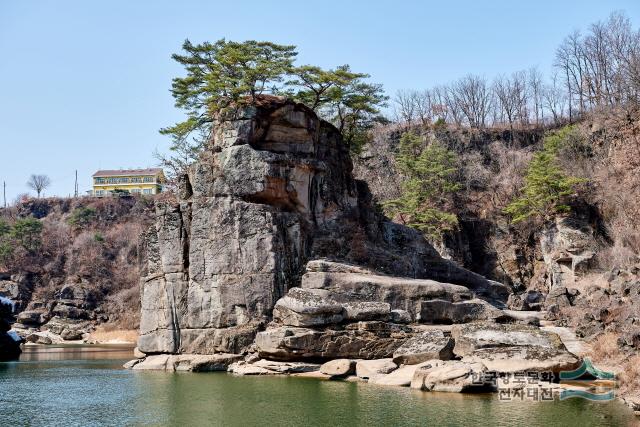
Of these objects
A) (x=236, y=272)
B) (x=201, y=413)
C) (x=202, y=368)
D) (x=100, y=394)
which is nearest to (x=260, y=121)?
(x=236, y=272)

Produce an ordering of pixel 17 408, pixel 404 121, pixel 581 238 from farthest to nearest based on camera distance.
Answer: pixel 404 121, pixel 581 238, pixel 17 408

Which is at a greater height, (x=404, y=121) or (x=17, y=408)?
(x=404, y=121)

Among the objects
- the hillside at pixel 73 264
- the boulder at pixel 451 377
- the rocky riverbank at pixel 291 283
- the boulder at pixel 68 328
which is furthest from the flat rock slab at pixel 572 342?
the boulder at pixel 68 328

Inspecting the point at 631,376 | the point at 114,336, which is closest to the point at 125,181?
the point at 114,336

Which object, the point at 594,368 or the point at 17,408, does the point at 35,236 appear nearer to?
the point at 17,408

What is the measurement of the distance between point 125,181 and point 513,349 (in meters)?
87.5

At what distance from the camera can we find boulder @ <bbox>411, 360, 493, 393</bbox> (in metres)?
21.1

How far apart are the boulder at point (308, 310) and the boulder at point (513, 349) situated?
5691 millimetres

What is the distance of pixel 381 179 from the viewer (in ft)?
210

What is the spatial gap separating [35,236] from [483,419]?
78.0 m

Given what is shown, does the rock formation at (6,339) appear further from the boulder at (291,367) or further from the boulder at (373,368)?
the boulder at (373,368)

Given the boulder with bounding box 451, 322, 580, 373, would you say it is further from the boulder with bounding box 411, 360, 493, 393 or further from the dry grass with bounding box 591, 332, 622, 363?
the dry grass with bounding box 591, 332, 622, 363

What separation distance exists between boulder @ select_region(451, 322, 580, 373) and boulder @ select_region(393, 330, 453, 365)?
1.67 ft

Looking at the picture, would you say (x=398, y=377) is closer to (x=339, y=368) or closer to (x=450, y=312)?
(x=339, y=368)
